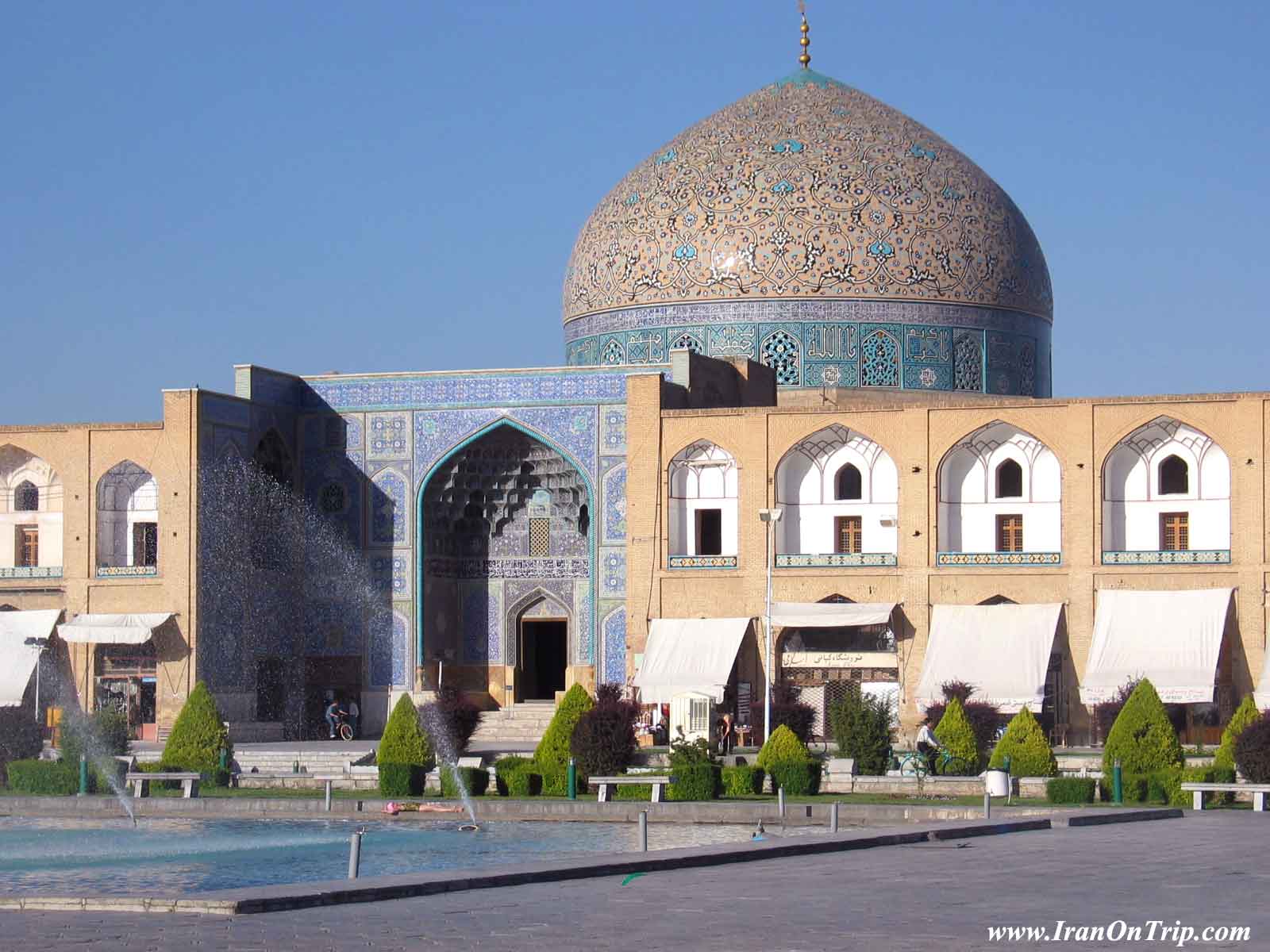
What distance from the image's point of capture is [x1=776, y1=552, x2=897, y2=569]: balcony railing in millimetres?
25938

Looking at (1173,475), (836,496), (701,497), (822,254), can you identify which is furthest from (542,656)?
(1173,475)

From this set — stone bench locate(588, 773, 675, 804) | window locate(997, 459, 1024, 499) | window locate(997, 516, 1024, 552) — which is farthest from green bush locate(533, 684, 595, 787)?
window locate(997, 459, 1024, 499)

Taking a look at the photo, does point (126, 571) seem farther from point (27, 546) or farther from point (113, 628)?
point (27, 546)

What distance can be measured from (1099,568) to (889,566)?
2377mm

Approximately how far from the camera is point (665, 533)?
2680cm

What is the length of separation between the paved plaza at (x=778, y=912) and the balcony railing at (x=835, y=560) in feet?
45.6

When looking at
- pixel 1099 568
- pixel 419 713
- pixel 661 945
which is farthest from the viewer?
pixel 1099 568

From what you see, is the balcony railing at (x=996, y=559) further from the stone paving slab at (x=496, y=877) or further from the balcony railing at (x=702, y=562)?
the stone paving slab at (x=496, y=877)

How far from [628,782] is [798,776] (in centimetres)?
135

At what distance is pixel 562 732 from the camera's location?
20219 millimetres

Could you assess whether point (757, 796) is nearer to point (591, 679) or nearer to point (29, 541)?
point (591, 679)

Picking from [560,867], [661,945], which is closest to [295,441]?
[560,867]

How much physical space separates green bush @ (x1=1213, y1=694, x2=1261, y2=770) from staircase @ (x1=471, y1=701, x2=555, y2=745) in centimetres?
1032

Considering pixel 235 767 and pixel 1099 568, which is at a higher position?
pixel 1099 568
